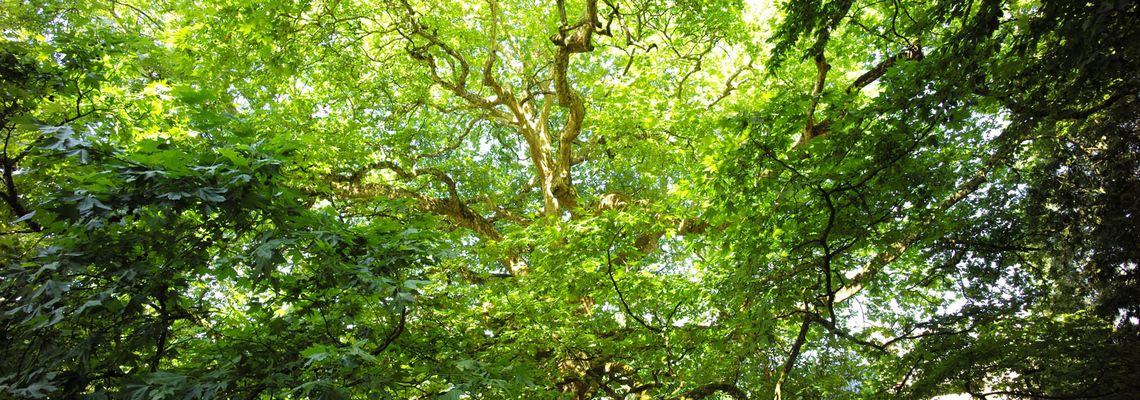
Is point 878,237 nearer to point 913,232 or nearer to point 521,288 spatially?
point 913,232

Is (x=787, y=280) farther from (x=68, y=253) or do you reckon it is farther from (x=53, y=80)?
(x=53, y=80)

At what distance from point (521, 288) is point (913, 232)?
11.8 feet

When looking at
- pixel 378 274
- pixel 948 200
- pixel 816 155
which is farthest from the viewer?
pixel 948 200

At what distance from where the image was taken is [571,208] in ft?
29.1

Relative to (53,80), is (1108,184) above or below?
above

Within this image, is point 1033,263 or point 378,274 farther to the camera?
point 1033,263

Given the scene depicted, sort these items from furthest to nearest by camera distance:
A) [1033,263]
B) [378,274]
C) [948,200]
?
[1033,263] → [948,200] → [378,274]

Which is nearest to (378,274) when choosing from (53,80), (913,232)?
(53,80)

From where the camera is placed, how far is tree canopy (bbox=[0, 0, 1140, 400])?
2.87 metres

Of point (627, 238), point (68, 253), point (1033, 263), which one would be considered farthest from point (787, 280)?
point (68, 253)

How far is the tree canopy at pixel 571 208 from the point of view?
9.40 feet

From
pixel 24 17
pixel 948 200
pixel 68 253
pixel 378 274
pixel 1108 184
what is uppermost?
pixel 24 17

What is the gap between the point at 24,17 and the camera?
664 centimetres

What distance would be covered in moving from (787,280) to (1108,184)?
2.92 metres
